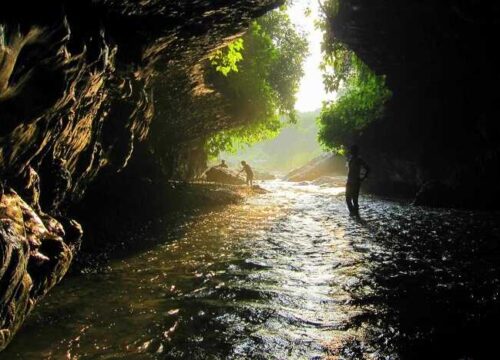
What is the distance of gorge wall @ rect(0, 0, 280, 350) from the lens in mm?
3854

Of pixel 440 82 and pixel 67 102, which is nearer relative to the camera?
pixel 67 102

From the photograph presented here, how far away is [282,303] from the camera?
5047mm

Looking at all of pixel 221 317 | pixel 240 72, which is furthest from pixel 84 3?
pixel 240 72

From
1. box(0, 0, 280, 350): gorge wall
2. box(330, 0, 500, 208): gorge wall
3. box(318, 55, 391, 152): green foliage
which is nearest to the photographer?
box(0, 0, 280, 350): gorge wall

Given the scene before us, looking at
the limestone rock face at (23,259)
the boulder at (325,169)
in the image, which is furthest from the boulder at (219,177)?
the limestone rock face at (23,259)

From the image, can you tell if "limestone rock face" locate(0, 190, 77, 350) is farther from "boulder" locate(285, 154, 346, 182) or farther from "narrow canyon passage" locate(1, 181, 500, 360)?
"boulder" locate(285, 154, 346, 182)

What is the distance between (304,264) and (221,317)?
2718 mm

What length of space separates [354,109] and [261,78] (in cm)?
627

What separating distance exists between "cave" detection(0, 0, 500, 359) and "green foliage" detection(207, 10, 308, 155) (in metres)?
1.25

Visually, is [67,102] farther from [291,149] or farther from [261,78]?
[291,149]

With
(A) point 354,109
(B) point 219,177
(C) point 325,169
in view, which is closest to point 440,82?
(A) point 354,109

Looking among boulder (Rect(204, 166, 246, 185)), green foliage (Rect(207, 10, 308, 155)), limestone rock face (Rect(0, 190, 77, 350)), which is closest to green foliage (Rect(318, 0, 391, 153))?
green foliage (Rect(207, 10, 308, 155))

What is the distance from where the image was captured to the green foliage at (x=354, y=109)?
22.2 metres

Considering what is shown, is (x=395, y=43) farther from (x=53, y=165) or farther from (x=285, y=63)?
(x=285, y=63)
